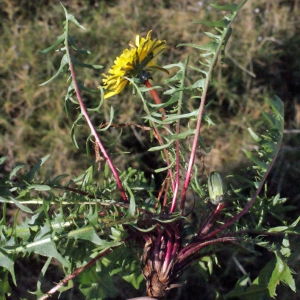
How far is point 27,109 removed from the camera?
123 cm

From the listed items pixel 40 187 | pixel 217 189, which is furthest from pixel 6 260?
pixel 217 189

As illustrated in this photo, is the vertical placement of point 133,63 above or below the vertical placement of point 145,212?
above

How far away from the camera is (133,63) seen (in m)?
0.69

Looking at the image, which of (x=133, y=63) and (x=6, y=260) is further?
(x=133, y=63)

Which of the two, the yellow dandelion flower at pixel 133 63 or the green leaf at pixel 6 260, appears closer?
the green leaf at pixel 6 260

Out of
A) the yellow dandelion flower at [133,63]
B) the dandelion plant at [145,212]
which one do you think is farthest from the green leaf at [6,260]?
the yellow dandelion flower at [133,63]

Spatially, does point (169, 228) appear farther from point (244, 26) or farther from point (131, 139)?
point (244, 26)

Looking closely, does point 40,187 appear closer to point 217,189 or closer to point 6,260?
point 6,260

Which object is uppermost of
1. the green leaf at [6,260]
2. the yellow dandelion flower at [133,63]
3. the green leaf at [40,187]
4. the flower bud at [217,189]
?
the yellow dandelion flower at [133,63]

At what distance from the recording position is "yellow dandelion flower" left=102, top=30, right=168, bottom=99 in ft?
2.24

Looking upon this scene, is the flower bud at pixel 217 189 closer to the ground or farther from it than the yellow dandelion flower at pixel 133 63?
closer to the ground

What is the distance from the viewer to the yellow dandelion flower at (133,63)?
68cm

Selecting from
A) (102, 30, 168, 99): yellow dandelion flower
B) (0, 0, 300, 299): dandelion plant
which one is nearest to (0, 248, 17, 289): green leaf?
(0, 0, 300, 299): dandelion plant

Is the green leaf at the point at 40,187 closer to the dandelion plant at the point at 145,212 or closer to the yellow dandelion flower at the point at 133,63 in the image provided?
the dandelion plant at the point at 145,212
